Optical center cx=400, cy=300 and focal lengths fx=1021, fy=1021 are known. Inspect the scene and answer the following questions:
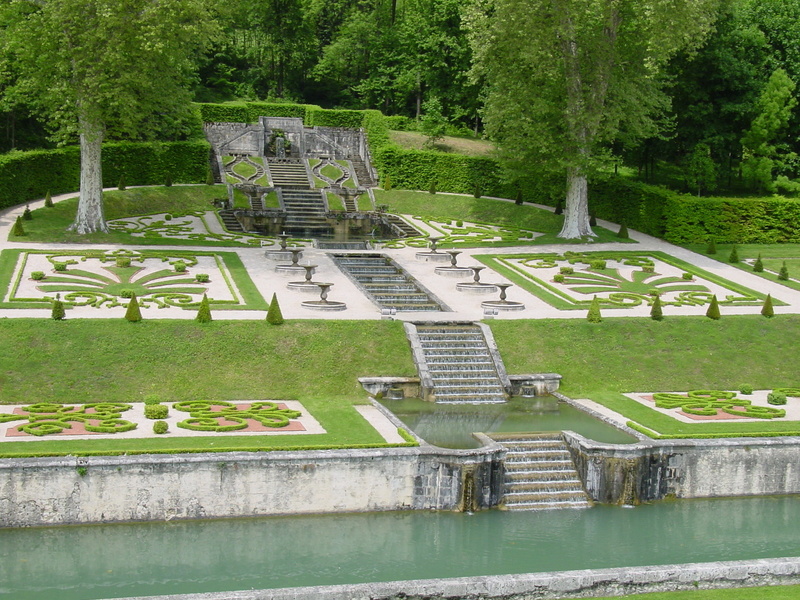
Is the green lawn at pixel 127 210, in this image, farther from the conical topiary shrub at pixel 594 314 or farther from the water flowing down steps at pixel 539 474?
the water flowing down steps at pixel 539 474

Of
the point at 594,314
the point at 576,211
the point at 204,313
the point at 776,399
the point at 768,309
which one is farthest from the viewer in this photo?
the point at 576,211

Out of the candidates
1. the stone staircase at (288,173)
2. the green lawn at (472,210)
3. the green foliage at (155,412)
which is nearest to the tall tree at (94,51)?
the stone staircase at (288,173)

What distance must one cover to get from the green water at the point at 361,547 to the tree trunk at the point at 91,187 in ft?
101

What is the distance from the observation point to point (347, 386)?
37594 mm

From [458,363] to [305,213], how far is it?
1267 inches

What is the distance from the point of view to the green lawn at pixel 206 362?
113 ft

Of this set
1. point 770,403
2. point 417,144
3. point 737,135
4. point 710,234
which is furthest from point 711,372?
point 417,144

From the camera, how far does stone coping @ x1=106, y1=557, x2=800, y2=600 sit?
21.1 meters

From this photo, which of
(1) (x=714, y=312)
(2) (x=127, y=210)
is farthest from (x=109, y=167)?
(1) (x=714, y=312)

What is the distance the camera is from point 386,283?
167 ft

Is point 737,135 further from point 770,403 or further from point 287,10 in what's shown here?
point 287,10

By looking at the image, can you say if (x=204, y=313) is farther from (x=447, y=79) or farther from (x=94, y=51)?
(x=447, y=79)

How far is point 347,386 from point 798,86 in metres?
47.6

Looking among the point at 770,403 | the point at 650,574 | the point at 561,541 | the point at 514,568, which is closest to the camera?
the point at 650,574
